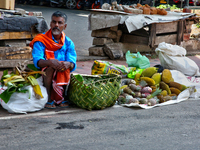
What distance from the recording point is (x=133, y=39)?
7883 millimetres

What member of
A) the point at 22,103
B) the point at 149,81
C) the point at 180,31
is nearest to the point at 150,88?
the point at 149,81

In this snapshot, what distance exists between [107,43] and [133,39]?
2.72 feet

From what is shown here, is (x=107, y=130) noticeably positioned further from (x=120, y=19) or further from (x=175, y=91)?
(x=120, y=19)

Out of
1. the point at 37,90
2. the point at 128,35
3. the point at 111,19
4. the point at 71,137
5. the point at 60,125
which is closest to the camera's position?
the point at 71,137

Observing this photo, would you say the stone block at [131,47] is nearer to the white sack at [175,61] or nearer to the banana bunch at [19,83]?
the white sack at [175,61]

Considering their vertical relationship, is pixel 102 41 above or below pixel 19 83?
above

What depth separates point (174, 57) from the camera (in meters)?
5.52

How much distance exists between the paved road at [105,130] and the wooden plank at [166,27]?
4.06 metres

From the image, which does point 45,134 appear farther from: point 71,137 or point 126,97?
point 126,97

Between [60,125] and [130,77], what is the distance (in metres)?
2.33

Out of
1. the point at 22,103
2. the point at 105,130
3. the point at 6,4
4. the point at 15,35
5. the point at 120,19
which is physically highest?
the point at 6,4

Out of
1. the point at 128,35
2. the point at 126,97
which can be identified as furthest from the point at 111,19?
the point at 126,97

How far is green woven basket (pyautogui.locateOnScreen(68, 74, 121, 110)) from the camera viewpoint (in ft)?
12.1

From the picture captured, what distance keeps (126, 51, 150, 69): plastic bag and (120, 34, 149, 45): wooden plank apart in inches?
86.5
